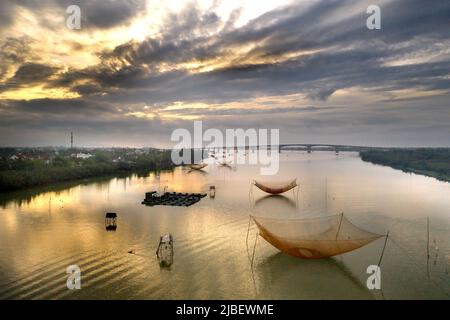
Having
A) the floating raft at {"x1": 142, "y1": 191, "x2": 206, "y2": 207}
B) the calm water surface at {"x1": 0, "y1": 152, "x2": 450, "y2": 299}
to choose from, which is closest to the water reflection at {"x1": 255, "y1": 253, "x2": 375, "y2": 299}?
the calm water surface at {"x1": 0, "y1": 152, "x2": 450, "y2": 299}

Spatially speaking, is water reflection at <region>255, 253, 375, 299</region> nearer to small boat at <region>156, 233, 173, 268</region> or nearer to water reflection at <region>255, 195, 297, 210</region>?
small boat at <region>156, 233, 173, 268</region>

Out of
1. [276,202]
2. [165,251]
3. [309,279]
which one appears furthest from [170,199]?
[309,279]

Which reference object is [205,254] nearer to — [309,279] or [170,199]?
[309,279]

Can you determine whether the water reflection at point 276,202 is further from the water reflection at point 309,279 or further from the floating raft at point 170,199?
the water reflection at point 309,279

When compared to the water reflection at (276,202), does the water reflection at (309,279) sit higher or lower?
lower

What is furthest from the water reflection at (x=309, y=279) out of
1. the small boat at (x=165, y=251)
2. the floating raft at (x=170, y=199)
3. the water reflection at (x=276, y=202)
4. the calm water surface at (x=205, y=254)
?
the floating raft at (x=170, y=199)
